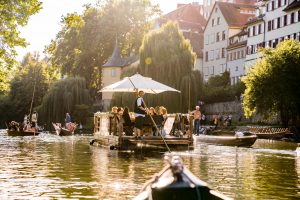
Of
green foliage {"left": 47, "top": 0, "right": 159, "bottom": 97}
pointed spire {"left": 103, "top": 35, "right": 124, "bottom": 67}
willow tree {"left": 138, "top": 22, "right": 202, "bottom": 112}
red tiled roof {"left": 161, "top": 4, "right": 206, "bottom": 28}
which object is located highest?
red tiled roof {"left": 161, "top": 4, "right": 206, "bottom": 28}

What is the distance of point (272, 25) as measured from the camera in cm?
7850

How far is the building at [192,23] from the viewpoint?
356 feet

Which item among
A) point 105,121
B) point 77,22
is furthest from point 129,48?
point 77,22

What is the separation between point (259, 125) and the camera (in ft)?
197

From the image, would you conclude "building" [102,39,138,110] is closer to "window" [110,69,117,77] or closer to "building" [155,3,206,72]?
"window" [110,69,117,77]

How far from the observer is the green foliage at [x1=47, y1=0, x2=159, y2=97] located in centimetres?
8194

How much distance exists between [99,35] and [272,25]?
2333cm

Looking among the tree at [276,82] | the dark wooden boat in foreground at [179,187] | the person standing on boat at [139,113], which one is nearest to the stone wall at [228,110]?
the tree at [276,82]

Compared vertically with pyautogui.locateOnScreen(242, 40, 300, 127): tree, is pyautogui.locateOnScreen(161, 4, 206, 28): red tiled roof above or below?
above

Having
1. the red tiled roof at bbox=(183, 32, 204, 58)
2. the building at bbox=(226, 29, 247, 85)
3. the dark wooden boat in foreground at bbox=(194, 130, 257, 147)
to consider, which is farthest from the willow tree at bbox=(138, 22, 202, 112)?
the red tiled roof at bbox=(183, 32, 204, 58)

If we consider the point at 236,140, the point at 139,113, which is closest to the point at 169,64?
the point at 236,140

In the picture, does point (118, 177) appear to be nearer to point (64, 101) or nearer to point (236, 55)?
point (64, 101)

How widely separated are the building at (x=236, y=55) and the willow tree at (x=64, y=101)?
79.0 feet

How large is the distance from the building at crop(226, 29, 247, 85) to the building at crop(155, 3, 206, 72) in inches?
478
